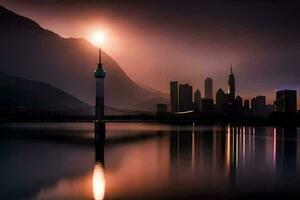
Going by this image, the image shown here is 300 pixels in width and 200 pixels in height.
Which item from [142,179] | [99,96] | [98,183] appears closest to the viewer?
[98,183]

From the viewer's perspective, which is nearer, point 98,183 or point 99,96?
point 98,183

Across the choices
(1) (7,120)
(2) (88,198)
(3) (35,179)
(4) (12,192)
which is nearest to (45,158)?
(3) (35,179)

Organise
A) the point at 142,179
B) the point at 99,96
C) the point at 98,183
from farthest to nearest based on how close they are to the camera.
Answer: the point at 99,96 < the point at 142,179 < the point at 98,183

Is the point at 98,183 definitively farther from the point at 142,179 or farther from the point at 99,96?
the point at 99,96

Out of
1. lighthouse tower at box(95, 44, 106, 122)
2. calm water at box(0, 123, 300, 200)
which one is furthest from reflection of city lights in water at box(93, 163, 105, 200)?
lighthouse tower at box(95, 44, 106, 122)

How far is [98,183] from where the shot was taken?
27.4 meters

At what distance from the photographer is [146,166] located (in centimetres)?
3891

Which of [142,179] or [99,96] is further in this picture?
[99,96]

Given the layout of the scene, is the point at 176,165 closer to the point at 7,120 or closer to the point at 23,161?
the point at 23,161

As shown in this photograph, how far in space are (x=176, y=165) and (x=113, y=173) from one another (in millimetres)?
7696

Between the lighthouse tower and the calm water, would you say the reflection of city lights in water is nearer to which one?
the calm water

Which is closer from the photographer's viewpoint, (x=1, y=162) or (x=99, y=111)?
(x=1, y=162)

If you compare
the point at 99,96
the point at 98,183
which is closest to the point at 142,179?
the point at 98,183

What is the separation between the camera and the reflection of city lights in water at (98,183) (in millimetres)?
22641
